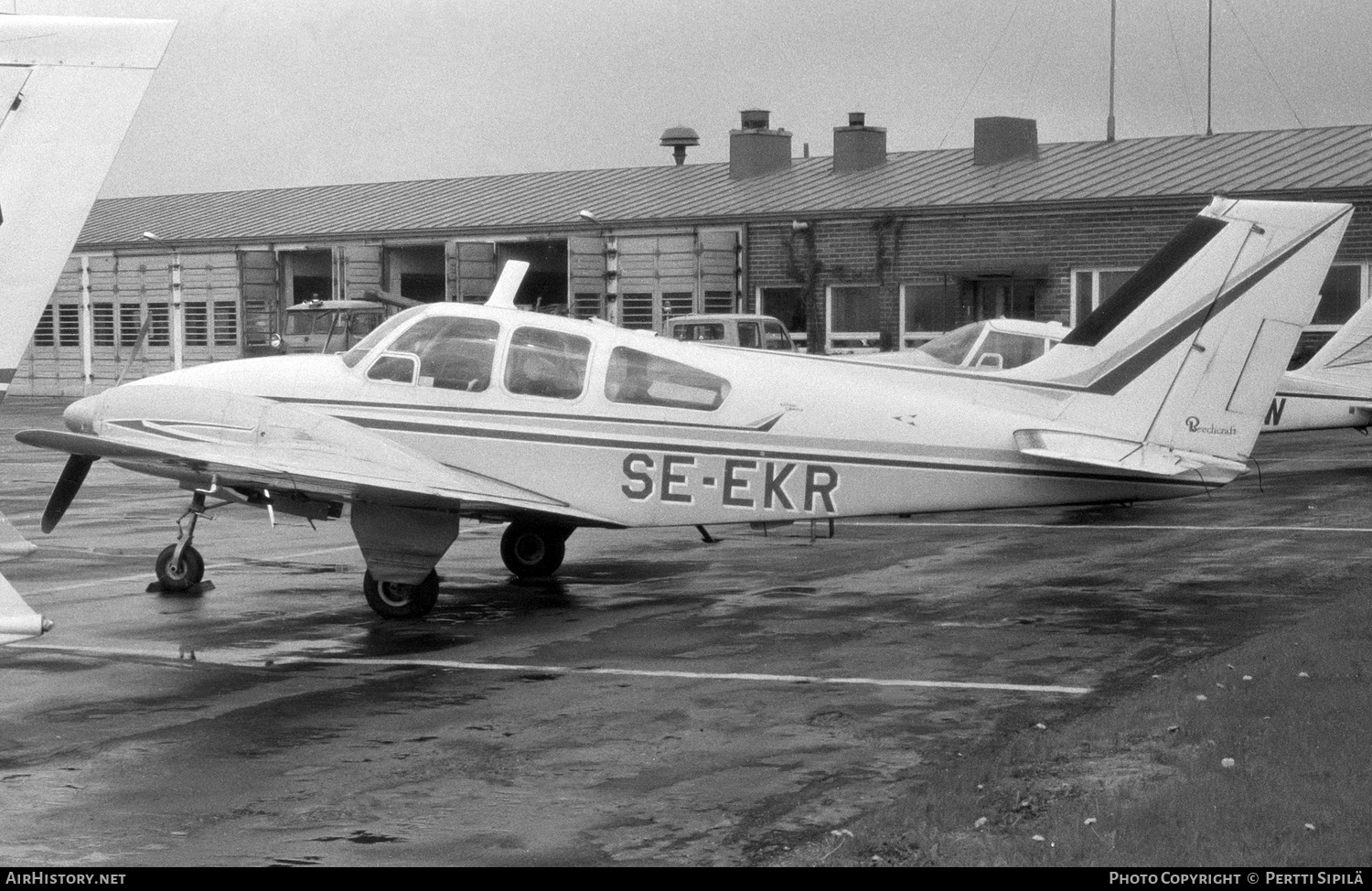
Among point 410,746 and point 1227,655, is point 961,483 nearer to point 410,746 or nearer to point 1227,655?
point 1227,655

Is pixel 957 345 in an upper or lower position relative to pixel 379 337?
lower

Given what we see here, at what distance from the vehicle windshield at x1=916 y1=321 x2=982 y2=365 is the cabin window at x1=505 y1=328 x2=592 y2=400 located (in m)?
9.05

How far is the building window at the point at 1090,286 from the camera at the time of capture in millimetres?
32531

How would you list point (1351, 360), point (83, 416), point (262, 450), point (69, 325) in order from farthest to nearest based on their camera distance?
point (69, 325)
point (1351, 360)
point (83, 416)
point (262, 450)

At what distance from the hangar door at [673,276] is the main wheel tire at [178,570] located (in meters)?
23.9

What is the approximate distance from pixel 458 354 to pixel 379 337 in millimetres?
736

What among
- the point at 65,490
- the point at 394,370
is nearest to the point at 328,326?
the point at 394,370

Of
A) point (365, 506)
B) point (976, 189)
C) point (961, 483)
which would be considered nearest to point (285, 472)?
point (365, 506)

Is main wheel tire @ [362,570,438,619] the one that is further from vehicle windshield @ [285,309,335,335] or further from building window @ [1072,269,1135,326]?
vehicle windshield @ [285,309,335,335]

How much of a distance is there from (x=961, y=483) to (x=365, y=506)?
4404mm

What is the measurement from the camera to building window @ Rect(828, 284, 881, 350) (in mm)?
35312

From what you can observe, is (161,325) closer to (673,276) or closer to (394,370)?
(673,276)

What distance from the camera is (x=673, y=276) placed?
124 feet

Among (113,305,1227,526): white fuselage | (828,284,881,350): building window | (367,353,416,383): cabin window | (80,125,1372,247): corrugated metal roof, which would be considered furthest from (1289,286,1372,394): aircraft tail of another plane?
(367,353,416,383): cabin window
